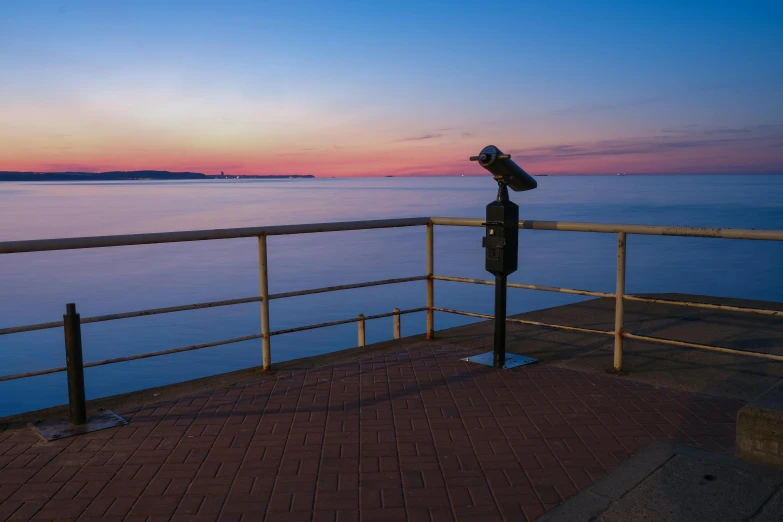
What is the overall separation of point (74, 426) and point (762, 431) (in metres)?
4.13

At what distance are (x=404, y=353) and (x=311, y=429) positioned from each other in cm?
199

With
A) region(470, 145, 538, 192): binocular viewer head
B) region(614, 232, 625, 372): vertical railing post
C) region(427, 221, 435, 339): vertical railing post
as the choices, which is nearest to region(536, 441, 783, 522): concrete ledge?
region(614, 232, 625, 372): vertical railing post

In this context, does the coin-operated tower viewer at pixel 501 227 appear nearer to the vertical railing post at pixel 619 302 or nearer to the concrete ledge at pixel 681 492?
the vertical railing post at pixel 619 302

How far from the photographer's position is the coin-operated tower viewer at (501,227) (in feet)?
17.1

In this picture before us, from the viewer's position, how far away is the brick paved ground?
315 centimetres

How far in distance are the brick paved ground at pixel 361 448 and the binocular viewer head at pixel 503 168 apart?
160 centimetres

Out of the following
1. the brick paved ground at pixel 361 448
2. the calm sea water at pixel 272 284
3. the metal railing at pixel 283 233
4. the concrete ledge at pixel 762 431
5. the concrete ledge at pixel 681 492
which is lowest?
the calm sea water at pixel 272 284

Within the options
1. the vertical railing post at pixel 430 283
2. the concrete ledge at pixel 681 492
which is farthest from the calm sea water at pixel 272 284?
the concrete ledge at pixel 681 492

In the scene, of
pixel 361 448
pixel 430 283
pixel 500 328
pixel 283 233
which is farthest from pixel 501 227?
pixel 361 448

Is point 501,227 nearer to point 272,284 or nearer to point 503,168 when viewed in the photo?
point 503,168

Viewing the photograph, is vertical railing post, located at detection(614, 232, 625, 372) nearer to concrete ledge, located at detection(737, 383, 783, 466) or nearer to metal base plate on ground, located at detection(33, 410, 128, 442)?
concrete ledge, located at detection(737, 383, 783, 466)

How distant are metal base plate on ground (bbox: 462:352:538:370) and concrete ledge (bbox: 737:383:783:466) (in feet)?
7.13

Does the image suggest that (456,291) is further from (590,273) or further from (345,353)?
(345,353)

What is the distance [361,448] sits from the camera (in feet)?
12.6
